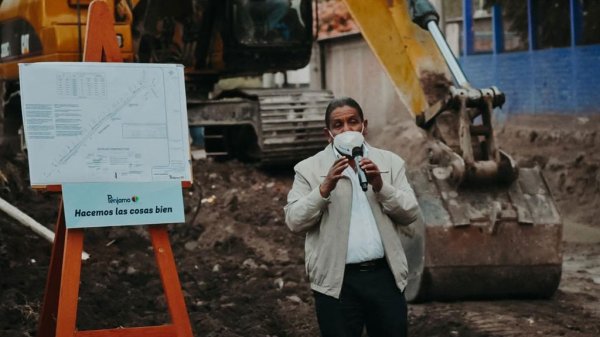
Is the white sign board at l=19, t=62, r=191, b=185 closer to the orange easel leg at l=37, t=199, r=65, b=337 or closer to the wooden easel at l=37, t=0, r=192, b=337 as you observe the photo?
the wooden easel at l=37, t=0, r=192, b=337

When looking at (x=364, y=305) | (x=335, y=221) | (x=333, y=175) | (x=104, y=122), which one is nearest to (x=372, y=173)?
(x=333, y=175)

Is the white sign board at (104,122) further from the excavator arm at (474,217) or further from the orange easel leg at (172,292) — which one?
the excavator arm at (474,217)

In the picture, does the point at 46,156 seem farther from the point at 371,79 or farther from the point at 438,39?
the point at 371,79

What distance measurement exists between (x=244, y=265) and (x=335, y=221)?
511 centimetres

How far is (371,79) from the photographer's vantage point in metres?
19.3

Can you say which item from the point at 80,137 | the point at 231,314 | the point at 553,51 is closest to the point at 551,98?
the point at 553,51

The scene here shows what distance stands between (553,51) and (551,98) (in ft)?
2.14

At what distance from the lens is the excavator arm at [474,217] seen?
7715mm

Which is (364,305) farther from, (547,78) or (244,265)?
(547,78)

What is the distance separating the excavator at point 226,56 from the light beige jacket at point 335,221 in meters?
6.33

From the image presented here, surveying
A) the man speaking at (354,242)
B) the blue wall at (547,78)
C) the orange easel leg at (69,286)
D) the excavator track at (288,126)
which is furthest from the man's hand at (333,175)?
the blue wall at (547,78)

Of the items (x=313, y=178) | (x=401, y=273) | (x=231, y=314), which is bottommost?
(x=231, y=314)

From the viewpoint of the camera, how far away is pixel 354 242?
4746 mm

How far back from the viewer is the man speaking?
472 cm
